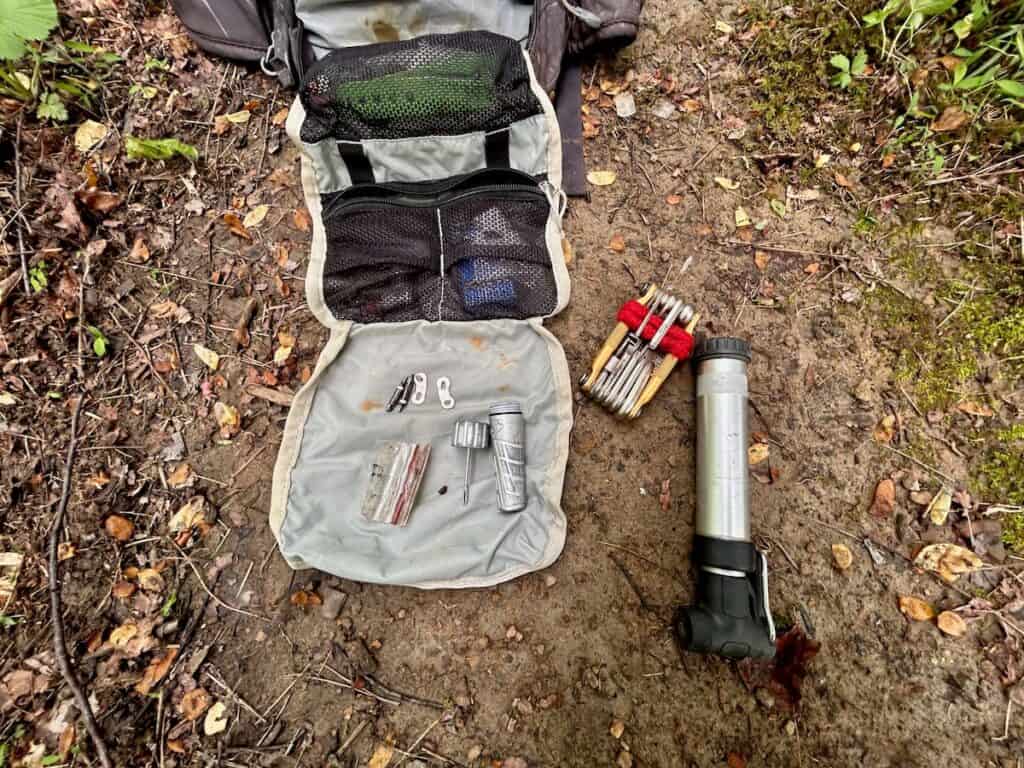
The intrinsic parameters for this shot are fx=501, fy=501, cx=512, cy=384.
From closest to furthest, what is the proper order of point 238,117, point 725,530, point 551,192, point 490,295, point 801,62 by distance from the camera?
point 725,530, point 490,295, point 551,192, point 801,62, point 238,117

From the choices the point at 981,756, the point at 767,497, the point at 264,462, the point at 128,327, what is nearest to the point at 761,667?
the point at 767,497

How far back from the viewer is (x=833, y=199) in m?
2.61

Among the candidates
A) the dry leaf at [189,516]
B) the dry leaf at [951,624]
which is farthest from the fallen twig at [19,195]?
the dry leaf at [951,624]

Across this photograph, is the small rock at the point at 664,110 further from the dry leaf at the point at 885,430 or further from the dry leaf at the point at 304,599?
the dry leaf at the point at 304,599

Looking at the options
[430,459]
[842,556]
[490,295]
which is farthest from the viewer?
[490,295]

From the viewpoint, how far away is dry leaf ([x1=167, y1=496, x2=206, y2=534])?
238 centimetres

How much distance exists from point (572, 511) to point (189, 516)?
183cm

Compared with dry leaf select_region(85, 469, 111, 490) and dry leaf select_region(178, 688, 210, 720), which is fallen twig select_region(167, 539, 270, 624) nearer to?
dry leaf select_region(178, 688, 210, 720)

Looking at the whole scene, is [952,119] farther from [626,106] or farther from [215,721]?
[215,721]

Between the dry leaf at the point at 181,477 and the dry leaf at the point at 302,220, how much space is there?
135 cm

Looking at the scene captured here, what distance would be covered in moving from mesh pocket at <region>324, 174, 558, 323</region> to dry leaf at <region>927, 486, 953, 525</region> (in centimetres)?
198

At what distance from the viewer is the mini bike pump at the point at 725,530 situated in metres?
2.04

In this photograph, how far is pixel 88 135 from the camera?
271cm

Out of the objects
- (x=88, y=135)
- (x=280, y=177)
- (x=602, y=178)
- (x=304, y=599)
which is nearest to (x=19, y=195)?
(x=88, y=135)
